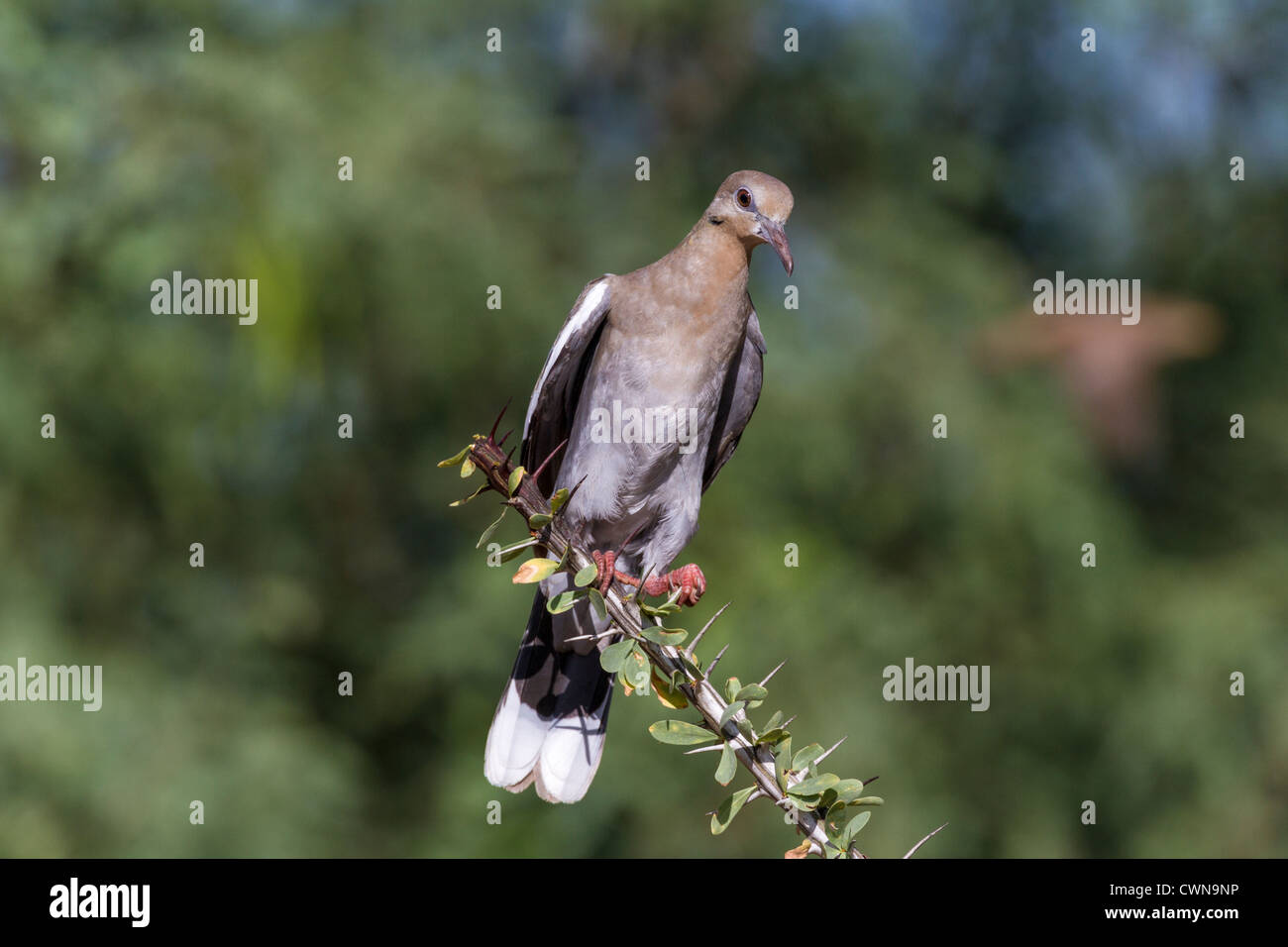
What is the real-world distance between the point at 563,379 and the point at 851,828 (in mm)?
2022

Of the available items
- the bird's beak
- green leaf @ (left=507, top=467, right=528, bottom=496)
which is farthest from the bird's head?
green leaf @ (left=507, top=467, right=528, bottom=496)

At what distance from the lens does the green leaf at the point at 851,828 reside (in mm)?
1852

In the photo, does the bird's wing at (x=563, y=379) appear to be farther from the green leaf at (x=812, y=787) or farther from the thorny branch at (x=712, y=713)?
the green leaf at (x=812, y=787)

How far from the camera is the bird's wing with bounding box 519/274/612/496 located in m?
3.51

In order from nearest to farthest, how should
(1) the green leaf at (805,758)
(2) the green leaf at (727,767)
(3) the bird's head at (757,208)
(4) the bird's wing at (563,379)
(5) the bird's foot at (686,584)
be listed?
(2) the green leaf at (727,767), (1) the green leaf at (805,758), (5) the bird's foot at (686,584), (3) the bird's head at (757,208), (4) the bird's wing at (563,379)

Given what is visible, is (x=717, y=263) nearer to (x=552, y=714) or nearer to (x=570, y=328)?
(x=570, y=328)

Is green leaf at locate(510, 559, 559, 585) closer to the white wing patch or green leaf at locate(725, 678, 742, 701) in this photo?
green leaf at locate(725, 678, 742, 701)

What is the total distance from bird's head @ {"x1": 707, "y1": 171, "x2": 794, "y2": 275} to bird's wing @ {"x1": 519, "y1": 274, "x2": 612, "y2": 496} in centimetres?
46

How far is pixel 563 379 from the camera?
3654mm

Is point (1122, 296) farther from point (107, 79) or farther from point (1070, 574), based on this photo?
point (107, 79)

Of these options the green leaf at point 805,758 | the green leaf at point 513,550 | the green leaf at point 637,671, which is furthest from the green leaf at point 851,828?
the green leaf at point 513,550

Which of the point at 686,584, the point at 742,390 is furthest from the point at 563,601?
the point at 742,390

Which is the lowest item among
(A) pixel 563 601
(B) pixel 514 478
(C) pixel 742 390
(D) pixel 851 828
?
(D) pixel 851 828

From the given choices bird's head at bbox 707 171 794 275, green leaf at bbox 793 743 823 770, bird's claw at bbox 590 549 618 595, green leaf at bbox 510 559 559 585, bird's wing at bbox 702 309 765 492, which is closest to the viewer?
green leaf at bbox 793 743 823 770
